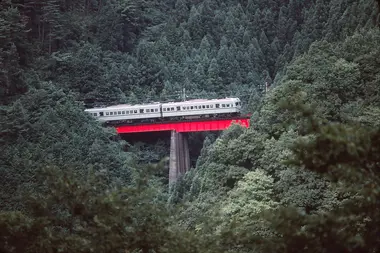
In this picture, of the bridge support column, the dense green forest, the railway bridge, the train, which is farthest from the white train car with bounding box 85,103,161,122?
the bridge support column

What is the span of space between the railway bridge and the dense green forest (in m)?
1.59

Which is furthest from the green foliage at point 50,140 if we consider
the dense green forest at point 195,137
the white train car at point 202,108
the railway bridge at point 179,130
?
the white train car at point 202,108

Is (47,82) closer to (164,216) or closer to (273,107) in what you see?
(273,107)

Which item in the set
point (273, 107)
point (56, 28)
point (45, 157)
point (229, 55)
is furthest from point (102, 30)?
point (273, 107)

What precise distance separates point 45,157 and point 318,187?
66.2 ft

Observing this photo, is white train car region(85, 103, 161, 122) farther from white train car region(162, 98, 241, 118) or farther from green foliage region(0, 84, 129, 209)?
green foliage region(0, 84, 129, 209)

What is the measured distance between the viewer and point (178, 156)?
44938 mm

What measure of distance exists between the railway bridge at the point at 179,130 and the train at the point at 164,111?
51 cm

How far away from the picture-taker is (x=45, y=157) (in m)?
37.0

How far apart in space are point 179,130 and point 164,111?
191 cm

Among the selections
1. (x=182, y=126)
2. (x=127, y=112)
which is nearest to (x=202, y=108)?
(x=182, y=126)

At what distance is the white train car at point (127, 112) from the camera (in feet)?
153

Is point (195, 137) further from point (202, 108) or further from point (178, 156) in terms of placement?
point (178, 156)

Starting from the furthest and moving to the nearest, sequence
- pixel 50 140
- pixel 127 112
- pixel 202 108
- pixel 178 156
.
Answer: pixel 127 112 → pixel 202 108 → pixel 178 156 → pixel 50 140
